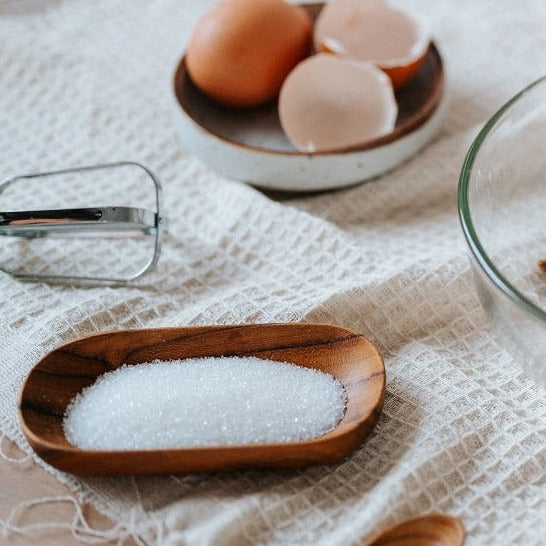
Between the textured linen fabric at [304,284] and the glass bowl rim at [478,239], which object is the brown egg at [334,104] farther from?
the glass bowl rim at [478,239]

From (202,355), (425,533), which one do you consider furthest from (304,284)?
(425,533)

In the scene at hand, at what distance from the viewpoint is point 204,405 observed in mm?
520

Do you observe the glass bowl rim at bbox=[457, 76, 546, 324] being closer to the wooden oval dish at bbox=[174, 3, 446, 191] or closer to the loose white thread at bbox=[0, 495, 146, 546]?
Result: the wooden oval dish at bbox=[174, 3, 446, 191]

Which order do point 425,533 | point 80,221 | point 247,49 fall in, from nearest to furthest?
point 425,533, point 80,221, point 247,49

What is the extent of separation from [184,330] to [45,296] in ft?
0.47

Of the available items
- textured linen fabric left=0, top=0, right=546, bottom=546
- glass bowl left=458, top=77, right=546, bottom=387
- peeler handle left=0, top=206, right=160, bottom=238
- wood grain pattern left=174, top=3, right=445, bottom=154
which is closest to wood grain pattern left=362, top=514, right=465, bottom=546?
textured linen fabric left=0, top=0, right=546, bottom=546

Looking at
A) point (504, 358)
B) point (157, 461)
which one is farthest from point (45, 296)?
point (504, 358)

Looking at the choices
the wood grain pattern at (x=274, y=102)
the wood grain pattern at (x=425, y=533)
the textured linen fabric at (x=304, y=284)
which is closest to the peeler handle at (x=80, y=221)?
the textured linen fabric at (x=304, y=284)

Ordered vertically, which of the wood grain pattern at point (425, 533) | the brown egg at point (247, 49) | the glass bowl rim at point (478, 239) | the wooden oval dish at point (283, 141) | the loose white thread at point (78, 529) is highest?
the glass bowl rim at point (478, 239)

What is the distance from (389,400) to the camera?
0.56 m

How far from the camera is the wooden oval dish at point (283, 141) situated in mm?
721

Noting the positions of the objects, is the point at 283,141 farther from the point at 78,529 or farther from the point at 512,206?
the point at 78,529

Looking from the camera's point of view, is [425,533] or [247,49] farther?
[247,49]

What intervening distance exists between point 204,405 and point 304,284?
6.3 inches
